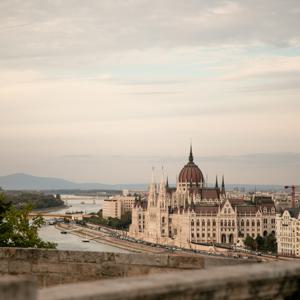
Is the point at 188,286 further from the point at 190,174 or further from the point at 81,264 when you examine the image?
the point at 190,174

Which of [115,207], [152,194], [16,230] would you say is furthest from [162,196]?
[16,230]

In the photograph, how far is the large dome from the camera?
109625 millimetres

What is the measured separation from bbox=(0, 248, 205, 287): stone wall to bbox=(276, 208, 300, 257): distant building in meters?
76.2

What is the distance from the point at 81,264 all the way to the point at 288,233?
79.8 meters

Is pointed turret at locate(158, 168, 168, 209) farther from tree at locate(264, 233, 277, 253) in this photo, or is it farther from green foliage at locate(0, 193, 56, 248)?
green foliage at locate(0, 193, 56, 248)

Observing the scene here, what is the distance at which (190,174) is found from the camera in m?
110

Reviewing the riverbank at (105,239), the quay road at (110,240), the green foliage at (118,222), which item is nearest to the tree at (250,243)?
the quay road at (110,240)

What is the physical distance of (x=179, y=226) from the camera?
10081 centimetres

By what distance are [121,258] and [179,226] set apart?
312 ft

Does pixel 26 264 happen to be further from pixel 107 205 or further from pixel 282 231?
pixel 107 205

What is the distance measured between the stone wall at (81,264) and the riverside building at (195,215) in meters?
87.7

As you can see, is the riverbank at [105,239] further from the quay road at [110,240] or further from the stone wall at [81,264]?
the stone wall at [81,264]

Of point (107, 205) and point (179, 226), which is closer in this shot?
point (179, 226)

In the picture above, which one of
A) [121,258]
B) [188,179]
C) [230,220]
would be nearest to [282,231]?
[230,220]
